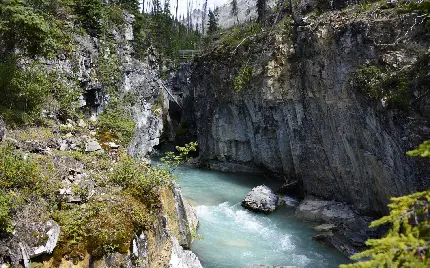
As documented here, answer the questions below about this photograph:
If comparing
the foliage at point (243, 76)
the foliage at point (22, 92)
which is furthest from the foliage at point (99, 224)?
the foliage at point (243, 76)

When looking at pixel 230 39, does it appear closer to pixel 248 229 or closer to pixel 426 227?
pixel 248 229

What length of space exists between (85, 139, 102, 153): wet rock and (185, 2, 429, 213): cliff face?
12.5 metres

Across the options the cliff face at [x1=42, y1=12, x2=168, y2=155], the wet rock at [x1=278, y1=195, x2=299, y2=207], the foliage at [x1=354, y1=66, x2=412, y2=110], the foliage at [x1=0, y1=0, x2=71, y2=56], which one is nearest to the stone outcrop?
the wet rock at [x1=278, y1=195, x2=299, y2=207]

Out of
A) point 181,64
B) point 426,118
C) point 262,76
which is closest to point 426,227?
point 426,118

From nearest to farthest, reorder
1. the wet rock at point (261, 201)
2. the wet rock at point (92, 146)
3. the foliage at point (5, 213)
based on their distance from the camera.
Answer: the foliage at point (5, 213) → the wet rock at point (92, 146) → the wet rock at point (261, 201)

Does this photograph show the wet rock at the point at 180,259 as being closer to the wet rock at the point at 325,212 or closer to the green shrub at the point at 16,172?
the green shrub at the point at 16,172

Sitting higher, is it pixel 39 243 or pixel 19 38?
pixel 19 38

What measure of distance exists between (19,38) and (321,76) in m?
15.8

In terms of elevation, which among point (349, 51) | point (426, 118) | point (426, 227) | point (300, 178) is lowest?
point (300, 178)

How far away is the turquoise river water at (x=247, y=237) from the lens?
13906mm

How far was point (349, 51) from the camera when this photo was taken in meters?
17.4

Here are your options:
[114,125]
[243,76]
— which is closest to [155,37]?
[243,76]

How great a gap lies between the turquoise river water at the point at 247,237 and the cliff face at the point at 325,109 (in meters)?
4.16

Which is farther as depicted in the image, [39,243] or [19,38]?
[19,38]
